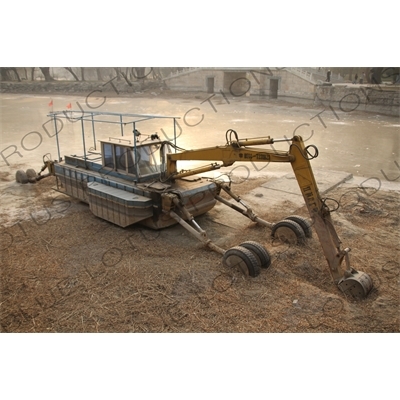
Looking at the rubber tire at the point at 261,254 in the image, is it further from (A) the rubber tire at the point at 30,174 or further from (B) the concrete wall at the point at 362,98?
(B) the concrete wall at the point at 362,98

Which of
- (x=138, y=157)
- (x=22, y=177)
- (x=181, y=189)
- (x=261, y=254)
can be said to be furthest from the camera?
(x=22, y=177)

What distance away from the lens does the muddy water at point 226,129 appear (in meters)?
15.8

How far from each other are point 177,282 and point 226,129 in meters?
18.0

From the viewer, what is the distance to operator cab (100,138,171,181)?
9.52m

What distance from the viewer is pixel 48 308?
22.0 ft

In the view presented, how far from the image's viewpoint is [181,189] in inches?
365

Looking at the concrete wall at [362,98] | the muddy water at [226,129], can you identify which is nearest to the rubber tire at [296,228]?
the muddy water at [226,129]

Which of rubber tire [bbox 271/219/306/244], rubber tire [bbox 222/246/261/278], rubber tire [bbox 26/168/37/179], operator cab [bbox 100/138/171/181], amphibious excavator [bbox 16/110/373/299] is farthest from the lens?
rubber tire [bbox 26/168/37/179]

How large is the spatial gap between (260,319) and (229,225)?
404 cm

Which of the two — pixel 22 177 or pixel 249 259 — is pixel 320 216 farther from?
pixel 22 177

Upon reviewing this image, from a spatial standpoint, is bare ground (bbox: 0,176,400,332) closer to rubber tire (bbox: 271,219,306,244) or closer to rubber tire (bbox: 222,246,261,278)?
rubber tire (bbox: 222,246,261,278)

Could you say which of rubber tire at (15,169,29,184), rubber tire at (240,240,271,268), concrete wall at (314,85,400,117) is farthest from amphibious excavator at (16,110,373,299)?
concrete wall at (314,85,400,117)

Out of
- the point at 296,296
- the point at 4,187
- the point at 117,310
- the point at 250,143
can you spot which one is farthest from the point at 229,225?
the point at 4,187

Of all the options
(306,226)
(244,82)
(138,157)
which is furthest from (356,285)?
(244,82)
